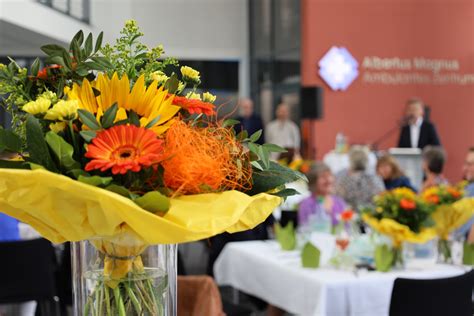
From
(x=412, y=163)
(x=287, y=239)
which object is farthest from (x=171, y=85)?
(x=412, y=163)

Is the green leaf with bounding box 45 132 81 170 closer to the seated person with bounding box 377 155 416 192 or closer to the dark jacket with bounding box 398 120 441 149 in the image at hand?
the seated person with bounding box 377 155 416 192

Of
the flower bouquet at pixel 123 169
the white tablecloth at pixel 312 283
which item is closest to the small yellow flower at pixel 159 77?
the flower bouquet at pixel 123 169

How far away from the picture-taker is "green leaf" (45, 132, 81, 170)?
3.57 ft

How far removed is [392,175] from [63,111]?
5908 millimetres

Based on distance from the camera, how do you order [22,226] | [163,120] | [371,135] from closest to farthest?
[163,120] → [22,226] → [371,135]

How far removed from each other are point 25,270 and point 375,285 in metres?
1.81

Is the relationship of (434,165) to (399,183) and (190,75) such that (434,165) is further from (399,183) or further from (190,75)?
(190,75)

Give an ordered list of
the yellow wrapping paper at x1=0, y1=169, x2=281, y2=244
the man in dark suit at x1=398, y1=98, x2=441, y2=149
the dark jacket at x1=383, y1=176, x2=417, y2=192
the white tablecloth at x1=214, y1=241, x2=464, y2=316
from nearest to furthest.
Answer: the yellow wrapping paper at x1=0, y1=169, x2=281, y2=244 → the white tablecloth at x1=214, y1=241, x2=464, y2=316 → the dark jacket at x1=383, y1=176, x2=417, y2=192 → the man in dark suit at x1=398, y1=98, x2=441, y2=149

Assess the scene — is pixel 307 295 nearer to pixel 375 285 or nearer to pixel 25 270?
pixel 375 285

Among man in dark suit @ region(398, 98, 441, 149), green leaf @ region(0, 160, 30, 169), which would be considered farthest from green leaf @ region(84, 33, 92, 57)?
man in dark suit @ region(398, 98, 441, 149)

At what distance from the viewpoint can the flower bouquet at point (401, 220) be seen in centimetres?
385

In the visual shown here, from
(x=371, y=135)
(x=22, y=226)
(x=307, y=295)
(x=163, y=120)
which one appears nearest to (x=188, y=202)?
(x=163, y=120)

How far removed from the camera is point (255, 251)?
14.6ft

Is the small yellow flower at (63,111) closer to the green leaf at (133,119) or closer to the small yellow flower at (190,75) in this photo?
the green leaf at (133,119)
